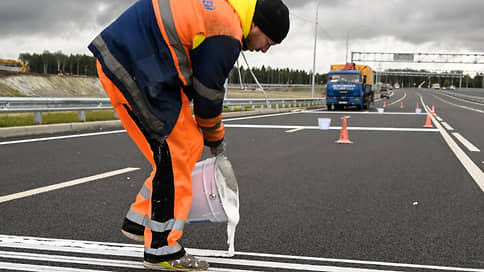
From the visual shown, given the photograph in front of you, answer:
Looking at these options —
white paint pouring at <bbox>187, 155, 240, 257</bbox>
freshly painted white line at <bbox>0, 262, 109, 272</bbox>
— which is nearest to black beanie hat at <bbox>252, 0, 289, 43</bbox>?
white paint pouring at <bbox>187, 155, 240, 257</bbox>

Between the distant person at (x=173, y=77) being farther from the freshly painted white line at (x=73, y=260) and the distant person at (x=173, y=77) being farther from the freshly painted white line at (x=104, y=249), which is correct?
the freshly painted white line at (x=104, y=249)

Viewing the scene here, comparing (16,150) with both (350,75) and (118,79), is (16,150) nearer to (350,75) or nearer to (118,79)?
(118,79)

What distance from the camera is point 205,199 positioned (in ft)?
8.55

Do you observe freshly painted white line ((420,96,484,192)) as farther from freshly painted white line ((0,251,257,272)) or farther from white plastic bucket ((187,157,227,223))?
freshly painted white line ((0,251,257,272))

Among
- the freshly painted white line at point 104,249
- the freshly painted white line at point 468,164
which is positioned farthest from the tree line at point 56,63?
the freshly painted white line at point 104,249

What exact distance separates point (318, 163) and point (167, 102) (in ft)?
15.8

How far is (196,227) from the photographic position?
11.5 feet

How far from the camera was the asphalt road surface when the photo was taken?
113 inches

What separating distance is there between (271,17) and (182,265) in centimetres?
143

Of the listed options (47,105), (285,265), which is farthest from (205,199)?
(47,105)

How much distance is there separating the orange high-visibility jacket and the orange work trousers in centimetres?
6

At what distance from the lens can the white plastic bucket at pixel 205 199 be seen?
260 cm

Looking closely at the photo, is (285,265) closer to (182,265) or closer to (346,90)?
(182,265)

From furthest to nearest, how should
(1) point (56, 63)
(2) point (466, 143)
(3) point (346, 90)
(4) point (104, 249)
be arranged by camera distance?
1. (1) point (56, 63)
2. (3) point (346, 90)
3. (2) point (466, 143)
4. (4) point (104, 249)
